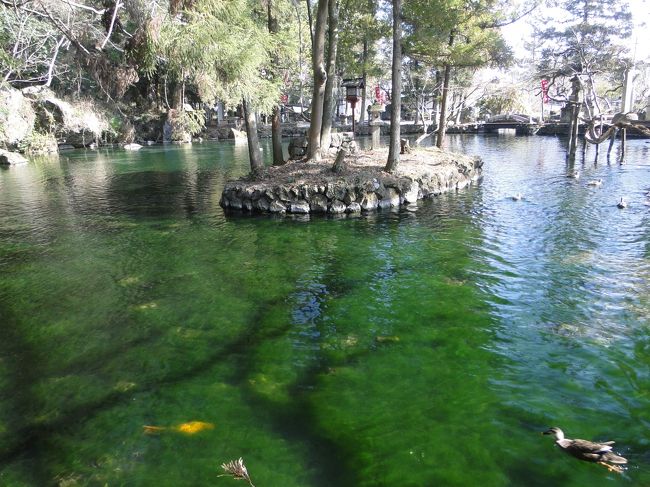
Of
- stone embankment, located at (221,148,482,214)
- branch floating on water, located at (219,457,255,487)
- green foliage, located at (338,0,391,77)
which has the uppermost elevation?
green foliage, located at (338,0,391,77)

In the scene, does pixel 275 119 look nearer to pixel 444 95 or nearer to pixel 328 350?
pixel 444 95

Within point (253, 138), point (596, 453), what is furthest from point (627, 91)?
point (596, 453)

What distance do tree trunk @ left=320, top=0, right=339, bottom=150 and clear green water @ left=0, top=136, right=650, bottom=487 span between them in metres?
6.35

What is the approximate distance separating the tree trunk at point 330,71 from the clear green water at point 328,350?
6.35 m

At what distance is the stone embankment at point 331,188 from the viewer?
15250mm

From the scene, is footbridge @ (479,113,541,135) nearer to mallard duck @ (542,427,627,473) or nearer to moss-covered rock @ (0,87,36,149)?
moss-covered rock @ (0,87,36,149)

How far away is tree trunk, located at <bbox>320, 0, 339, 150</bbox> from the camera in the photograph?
1695 cm

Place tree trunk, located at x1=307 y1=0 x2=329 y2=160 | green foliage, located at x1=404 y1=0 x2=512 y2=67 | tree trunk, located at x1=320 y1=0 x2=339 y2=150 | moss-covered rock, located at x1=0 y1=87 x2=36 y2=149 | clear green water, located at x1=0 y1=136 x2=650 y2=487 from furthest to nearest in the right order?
1. moss-covered rock, located at x1=0 y1=87 x2=36 y2=149
2. green foliage, located at x1=404 y1=0 x2=512 y2=67
3. tree trunk, located at x1=320 y1=0 x2=339 y2=150
4. tree trunk, located at x1=307 y1=0 x2=329 y2=160
5. clear green water, located at x1=0 y1=136 x2=650 y2=487

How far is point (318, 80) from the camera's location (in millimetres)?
17062

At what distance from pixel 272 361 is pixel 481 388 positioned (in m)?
2.75

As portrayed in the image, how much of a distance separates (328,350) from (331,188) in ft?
29.8

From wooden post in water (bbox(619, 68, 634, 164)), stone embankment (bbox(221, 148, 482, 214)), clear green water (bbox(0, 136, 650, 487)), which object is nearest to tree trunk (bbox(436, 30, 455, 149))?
stone embankment (bbox(221, 148, 482, 214))

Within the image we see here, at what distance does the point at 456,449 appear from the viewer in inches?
Answer: 189

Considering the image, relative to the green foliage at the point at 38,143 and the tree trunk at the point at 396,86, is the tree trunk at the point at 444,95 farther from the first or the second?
the green foliage at the point at 38,143
